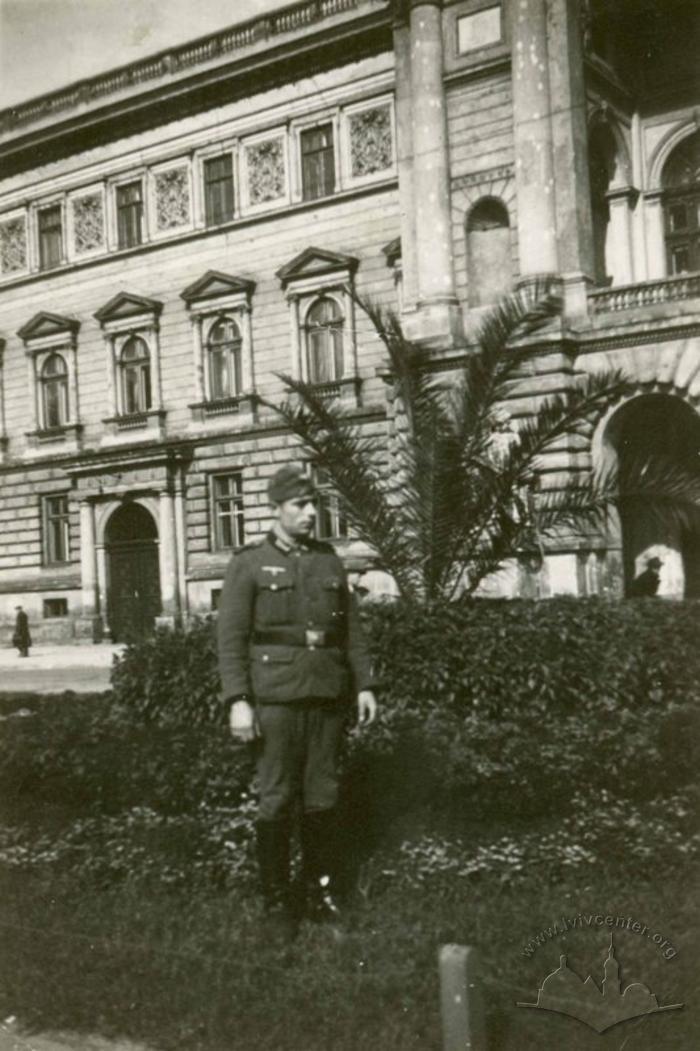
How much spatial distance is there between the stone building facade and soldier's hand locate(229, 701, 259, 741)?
14.9 m

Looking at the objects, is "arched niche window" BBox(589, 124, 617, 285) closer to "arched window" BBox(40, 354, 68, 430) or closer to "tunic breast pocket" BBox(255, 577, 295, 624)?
"arched window" BBox(40, 354, 68, 430)

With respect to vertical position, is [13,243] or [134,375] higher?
[13,243]

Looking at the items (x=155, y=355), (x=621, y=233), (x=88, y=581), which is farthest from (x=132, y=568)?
(x=621, y=233)

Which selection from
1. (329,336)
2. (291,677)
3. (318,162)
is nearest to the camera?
(291,677)

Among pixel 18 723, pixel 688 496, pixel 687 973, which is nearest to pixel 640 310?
Answer: pixel 688 496

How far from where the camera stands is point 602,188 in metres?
23.5

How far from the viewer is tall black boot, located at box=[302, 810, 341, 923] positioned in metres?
5.43

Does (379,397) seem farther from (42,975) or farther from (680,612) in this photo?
(42,975)

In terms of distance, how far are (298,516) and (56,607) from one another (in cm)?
2067

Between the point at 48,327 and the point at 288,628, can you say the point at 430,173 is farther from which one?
the point at 288,628

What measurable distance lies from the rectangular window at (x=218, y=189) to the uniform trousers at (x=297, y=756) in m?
21.7

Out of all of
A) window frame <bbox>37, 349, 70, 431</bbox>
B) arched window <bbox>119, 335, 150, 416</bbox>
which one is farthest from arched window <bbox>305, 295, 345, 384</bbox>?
window frame <bbox>37, 349, 70, 431</bbox>

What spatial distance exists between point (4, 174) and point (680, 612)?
24.2 metres

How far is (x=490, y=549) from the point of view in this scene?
34.3 ft
